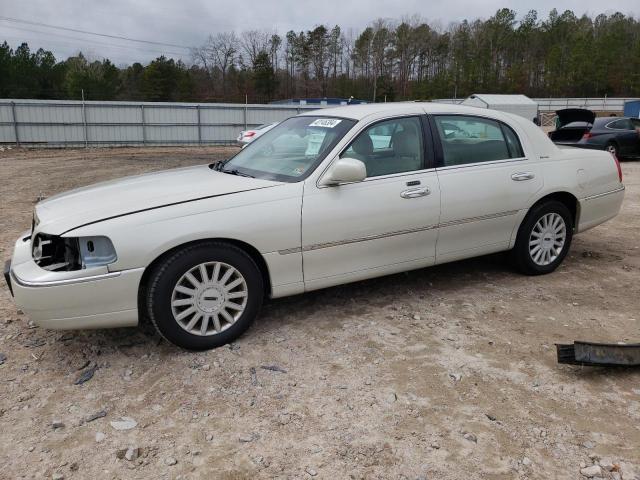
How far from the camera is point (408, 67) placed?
310ft

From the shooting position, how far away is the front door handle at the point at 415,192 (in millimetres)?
4145

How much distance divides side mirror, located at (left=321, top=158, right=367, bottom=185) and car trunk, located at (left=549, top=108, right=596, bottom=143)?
7640 mm

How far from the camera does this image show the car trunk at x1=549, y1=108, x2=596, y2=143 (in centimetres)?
1005

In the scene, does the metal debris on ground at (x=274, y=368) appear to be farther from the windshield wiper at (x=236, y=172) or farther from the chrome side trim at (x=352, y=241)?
the windshield wiper at (x=236, y=172)

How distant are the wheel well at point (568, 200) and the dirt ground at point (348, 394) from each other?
0.82m

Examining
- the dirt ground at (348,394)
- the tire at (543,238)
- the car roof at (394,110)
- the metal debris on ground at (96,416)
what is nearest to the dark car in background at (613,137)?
the tire at (543,238)

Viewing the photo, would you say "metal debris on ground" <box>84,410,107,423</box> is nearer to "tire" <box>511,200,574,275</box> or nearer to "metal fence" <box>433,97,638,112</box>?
"tire" <box>511,200,574,275</box>

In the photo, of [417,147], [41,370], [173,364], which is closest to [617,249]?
[417,147]

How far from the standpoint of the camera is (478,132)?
4750 mm

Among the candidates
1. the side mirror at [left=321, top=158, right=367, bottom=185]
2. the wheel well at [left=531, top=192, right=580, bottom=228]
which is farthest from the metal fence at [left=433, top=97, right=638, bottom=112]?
the side mirror at [left=321, top=158, right=367, bottom=185]

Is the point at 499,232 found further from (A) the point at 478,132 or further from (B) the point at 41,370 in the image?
(B) the point at 41,370

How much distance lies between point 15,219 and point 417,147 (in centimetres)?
626

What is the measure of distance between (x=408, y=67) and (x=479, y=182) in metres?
95.9

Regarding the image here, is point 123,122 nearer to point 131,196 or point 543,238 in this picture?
point 131,196
